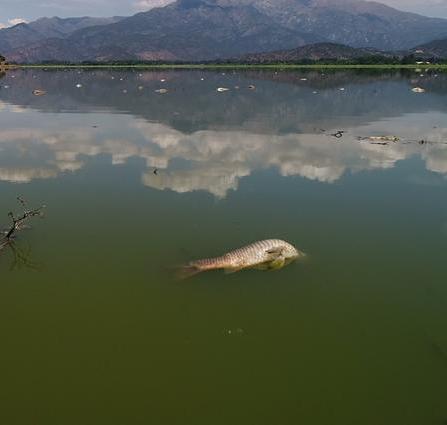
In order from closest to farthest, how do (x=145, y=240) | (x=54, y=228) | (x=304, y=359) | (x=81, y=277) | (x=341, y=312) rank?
(x=304, y=359) → (x=341, y=312) → (x=81, y=277) → (x=145, y=240) → (x=54, y=228)

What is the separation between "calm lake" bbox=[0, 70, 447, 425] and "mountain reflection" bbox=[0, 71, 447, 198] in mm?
283

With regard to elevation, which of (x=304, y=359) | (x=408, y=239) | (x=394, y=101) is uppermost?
(x=394, y=101)

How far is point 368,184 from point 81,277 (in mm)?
11853

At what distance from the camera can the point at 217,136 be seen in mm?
27000

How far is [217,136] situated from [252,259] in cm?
1734

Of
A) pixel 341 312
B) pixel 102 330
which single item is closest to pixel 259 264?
pixel 341 312

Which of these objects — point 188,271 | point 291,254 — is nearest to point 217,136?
point 291,254

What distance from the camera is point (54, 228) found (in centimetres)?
1291

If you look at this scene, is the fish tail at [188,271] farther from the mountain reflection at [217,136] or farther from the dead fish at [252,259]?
the mountain reflection at [217,136]

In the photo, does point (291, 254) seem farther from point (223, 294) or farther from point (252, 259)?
point (223, 294)

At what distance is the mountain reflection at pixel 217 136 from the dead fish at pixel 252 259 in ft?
17.4

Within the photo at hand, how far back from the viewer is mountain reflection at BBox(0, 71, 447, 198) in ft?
64.3

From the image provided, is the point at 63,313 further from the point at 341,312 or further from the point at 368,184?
the point at 368,184

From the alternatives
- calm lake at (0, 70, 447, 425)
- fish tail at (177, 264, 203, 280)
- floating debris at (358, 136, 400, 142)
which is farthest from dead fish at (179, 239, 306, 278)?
floating debris at (358, 136, 400, 142)
